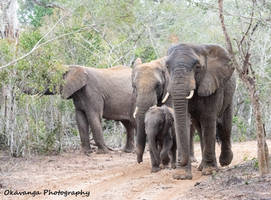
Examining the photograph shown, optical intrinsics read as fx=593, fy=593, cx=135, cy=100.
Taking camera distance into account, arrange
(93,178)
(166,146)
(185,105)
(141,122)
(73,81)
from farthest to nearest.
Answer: (73,81) < (141,122) < (166,146) < (93,178) < (185,105)

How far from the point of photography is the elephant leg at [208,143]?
32.3 feet

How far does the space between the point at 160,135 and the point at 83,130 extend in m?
4.87

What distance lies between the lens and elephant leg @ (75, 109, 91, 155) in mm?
15188

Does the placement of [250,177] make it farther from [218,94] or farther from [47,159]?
[47,159]

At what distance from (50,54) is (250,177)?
5884 millimetres

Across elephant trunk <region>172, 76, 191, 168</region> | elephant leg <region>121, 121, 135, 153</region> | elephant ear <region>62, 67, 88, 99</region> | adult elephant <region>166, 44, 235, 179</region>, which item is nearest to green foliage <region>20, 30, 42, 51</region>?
elephant ear <region>62, 67, 88, 99</region>

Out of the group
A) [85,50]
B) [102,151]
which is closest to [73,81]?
[102,151]

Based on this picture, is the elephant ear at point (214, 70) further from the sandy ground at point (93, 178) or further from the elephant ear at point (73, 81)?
the elephant ear at point (73, 81)

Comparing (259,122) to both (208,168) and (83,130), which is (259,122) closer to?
(208,168)

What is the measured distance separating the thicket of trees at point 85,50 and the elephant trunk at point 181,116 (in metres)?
1.06

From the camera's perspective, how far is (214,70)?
9820 mm

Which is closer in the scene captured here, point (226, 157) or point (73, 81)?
point (226, 157)

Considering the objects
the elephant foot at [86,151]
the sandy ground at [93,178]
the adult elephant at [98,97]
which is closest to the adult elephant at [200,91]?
the sandy ground at [93,178]

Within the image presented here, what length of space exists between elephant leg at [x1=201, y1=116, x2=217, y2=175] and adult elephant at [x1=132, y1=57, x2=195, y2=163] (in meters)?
1.76
